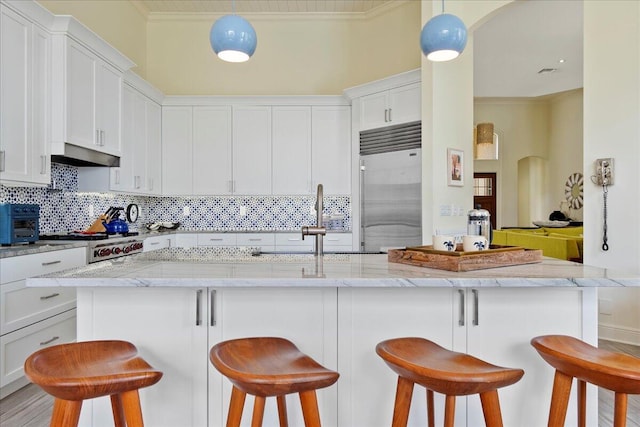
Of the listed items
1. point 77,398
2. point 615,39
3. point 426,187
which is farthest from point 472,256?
point 615,39

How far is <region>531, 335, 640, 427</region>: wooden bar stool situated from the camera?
1232 millimetres

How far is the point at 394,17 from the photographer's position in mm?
5184

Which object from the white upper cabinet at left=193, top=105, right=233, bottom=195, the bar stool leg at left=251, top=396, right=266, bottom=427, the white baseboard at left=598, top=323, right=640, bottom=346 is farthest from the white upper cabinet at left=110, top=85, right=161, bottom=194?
the white baseboard at left=598, top=323, right=640, bottom=346

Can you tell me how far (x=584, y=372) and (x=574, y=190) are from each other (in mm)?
8567

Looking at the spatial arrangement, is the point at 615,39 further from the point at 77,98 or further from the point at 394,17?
the point at 77,98

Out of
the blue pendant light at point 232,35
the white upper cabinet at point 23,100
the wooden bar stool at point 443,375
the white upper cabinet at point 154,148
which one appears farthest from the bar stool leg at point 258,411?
the white upper cabinet at point 154,148

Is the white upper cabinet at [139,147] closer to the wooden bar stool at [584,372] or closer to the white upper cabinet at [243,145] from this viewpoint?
the white upper cabinet at [243,145]

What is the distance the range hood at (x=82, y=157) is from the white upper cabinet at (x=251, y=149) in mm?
1471

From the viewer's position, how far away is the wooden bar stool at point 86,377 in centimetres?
113

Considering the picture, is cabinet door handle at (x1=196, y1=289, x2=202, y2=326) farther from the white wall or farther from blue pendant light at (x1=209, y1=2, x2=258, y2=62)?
the white wall

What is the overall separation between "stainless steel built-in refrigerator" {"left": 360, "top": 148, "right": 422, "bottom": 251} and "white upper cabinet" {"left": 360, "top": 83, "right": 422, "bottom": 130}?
357 millimetres

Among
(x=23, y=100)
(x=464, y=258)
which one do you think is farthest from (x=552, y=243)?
(x=23, y=100)

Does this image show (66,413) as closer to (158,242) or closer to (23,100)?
(23,100)

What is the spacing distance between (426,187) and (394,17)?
8.45 feet
